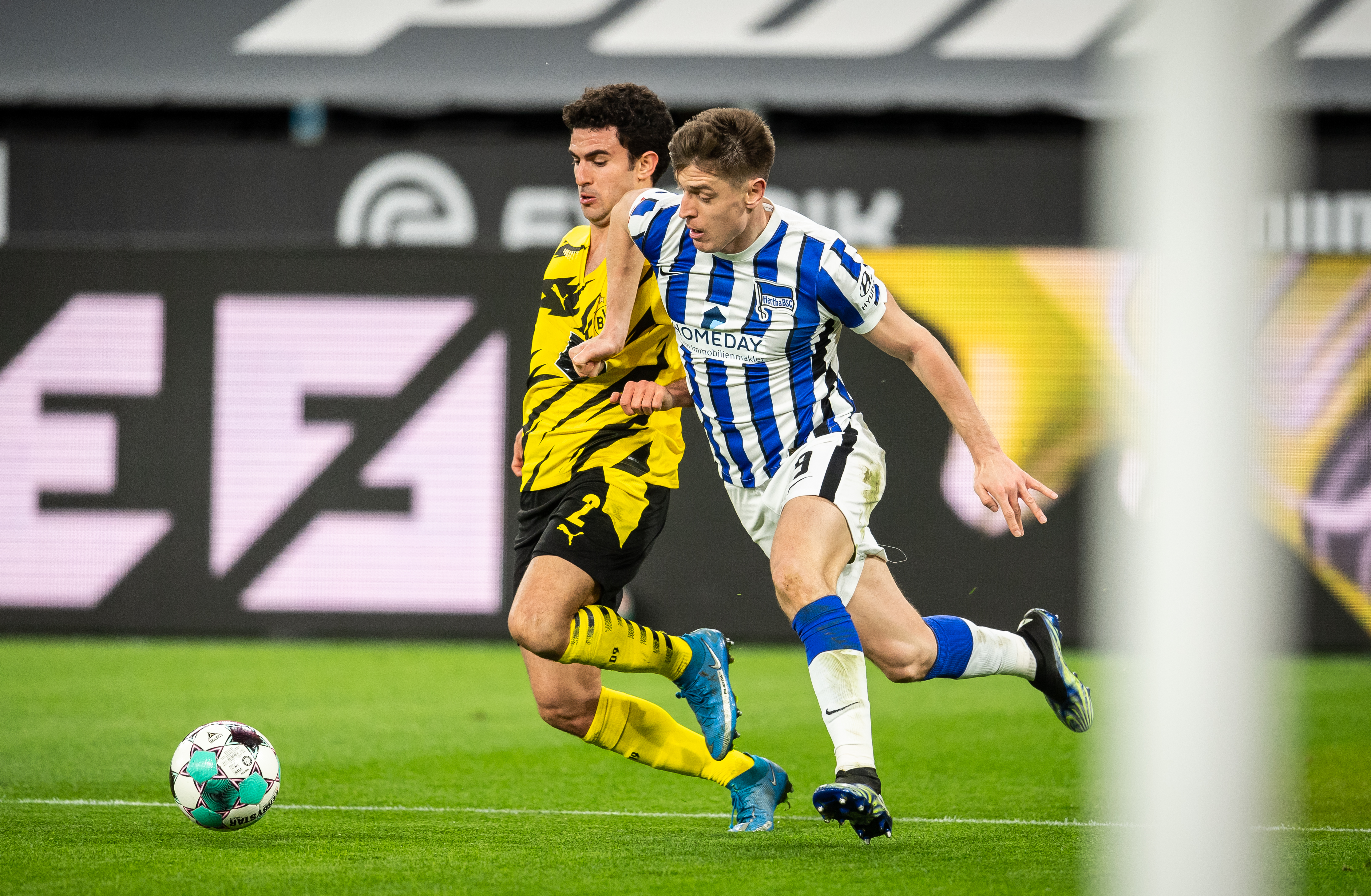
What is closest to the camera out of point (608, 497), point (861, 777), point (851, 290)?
point (861, 777)

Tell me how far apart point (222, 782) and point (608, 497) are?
1235 millimetres

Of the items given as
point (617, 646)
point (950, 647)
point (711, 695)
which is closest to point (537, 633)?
point (617, 646)

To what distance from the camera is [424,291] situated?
8781 mm

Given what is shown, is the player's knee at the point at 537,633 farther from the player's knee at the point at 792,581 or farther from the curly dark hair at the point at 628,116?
the curly dark hair at the point at 628,116

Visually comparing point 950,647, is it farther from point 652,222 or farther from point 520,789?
point 520,789

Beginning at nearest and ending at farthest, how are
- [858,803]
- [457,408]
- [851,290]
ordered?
[858,803] < [851,290] < [457,408]

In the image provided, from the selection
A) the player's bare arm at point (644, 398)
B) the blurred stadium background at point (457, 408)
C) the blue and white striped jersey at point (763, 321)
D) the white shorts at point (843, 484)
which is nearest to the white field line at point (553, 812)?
the white shorts at point (843, 484)

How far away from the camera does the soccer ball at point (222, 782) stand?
12.3ft

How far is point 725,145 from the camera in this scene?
142 inches

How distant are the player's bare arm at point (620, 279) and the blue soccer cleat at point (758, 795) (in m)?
1.17

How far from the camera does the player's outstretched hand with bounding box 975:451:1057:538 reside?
340 centimetres

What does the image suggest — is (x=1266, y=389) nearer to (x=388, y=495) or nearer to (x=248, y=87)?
(x=388, y=495)

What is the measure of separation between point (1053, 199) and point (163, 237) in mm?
5573

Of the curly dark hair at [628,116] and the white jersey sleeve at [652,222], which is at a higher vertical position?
the curly dark hair at [628,116]
